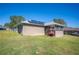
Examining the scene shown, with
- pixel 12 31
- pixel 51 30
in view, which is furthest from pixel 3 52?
pixel 51 30

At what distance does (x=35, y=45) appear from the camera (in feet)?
6.80

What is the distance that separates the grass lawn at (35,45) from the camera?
2057mm

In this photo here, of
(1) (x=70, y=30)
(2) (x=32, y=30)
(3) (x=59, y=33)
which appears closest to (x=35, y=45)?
(2) (x=32, y=30)

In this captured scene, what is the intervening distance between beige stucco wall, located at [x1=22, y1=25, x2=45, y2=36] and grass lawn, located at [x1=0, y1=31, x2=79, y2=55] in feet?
0.17

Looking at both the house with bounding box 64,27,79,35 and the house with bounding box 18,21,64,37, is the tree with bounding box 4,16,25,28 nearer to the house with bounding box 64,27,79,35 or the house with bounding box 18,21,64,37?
the house with bounding box 18,21,64,37

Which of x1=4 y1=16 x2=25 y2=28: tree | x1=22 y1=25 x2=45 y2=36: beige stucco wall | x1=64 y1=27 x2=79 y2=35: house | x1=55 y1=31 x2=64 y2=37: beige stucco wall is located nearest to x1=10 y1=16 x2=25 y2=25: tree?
x1=4 y1=16 x2=25 y2=28: tree

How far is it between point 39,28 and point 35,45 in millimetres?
230

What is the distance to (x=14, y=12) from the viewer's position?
208cm

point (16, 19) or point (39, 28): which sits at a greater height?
point (16, 19)

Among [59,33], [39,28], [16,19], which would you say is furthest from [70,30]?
[16,19]

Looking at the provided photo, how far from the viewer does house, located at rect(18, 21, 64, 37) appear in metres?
2.09

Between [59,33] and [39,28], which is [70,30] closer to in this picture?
[59,33]

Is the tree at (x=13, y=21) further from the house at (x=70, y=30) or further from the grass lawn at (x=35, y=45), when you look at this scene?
the house at (x=70, y=30)

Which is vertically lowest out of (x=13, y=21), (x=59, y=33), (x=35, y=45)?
(x=35, y=45)
